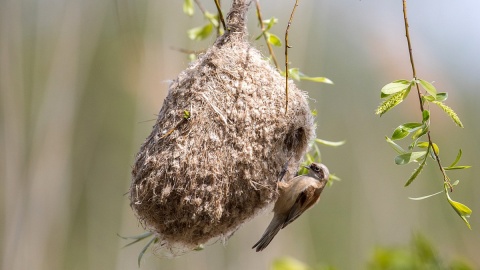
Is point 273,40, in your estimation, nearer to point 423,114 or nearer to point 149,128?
point 423,114

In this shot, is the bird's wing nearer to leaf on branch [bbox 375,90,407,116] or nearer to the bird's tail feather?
the bird's tail feather

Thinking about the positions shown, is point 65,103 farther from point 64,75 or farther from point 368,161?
point 368,161

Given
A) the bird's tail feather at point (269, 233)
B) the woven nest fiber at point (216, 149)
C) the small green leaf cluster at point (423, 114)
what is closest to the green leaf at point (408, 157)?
the small green leaf cluster at point (423, 114)

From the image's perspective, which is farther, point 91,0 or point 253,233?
point 91,0

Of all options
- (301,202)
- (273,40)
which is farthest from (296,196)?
(273,40)

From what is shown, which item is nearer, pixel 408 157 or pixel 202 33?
pixel 408 157

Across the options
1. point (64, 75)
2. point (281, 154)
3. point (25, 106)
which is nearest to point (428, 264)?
point (281, 154)

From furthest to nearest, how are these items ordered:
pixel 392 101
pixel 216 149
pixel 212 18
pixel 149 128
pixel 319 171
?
1. pixel 149 128
2. pixel 212 18
3. pixel 319 171
4. pixel 216 149
5. pixel 392 101
